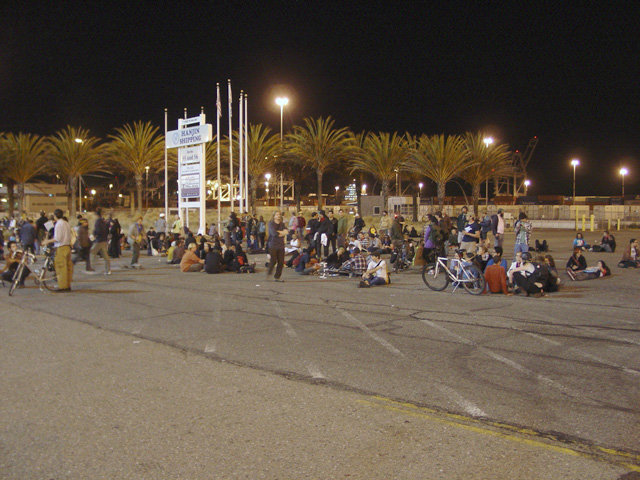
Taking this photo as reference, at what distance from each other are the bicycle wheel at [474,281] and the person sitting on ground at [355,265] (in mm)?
3208

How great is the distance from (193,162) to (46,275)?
15649mm

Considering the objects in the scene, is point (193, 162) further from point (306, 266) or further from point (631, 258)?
point (631, 258)

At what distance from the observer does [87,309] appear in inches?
405

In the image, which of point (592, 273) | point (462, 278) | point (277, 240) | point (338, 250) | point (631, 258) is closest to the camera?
point (462, 278)

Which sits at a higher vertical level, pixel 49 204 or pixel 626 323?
pixel 49 204

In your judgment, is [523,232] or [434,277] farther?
[523,232]

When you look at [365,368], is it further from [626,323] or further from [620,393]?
[626,323]

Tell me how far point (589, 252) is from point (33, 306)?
19.4m

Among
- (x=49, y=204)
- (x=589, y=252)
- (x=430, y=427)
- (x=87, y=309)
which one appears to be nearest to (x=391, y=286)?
(x=87, y=309)

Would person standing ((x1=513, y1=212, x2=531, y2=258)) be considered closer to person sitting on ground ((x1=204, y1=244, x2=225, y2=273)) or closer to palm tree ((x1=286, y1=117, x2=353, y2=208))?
person sitting on ground ((x1=204, y1=244, x2=225, y2=273))

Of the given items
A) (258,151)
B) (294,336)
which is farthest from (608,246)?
(258,151)

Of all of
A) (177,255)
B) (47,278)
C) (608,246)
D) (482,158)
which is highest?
(482,158)

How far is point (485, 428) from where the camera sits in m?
4.68

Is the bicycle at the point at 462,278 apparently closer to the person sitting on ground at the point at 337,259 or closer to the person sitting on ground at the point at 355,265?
the person sitting on ground at the point at 355,265
